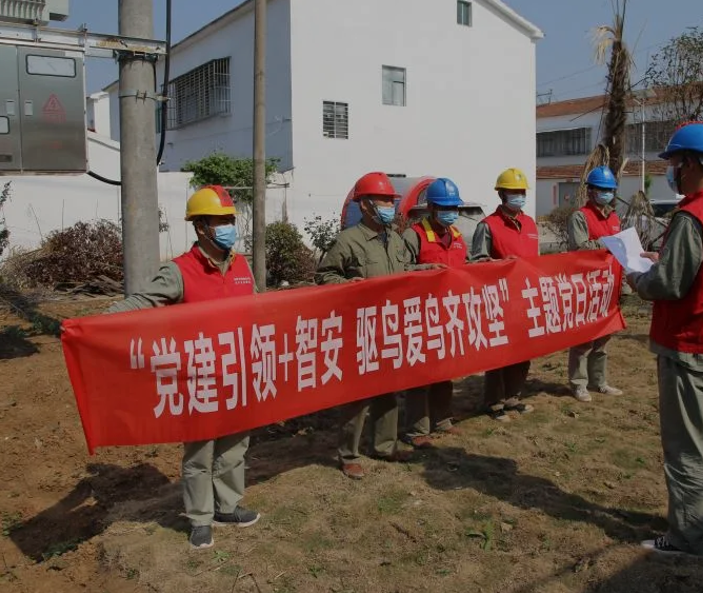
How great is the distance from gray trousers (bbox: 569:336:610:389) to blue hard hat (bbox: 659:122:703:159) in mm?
3178

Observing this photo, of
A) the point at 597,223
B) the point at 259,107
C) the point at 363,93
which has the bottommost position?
the point at 597,223

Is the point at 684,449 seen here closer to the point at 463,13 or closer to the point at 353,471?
the point at 353,471

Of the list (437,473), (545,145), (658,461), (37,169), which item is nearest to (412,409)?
(437,473)

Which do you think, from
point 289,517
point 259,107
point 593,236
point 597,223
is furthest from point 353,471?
point 259,107

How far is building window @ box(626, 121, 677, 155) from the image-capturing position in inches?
538

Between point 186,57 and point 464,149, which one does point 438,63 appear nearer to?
point 464,149

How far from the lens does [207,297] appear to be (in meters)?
4.01

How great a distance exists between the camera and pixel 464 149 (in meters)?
22.8

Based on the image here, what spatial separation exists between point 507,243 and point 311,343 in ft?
7.13

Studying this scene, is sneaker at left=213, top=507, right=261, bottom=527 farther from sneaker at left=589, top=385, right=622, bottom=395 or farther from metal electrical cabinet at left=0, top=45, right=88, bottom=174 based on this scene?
metal electrical cabinet at left=0, top=45, right=88, bottom=174

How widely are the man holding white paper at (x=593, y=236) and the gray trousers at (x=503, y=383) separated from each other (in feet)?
2.20

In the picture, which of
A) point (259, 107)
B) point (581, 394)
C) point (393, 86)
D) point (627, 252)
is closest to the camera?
point (627, 252)

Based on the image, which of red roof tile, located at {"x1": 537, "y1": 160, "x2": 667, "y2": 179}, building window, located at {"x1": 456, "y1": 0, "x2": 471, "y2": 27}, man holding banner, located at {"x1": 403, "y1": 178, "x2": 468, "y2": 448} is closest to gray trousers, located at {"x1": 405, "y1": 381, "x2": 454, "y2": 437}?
man holding banner, located at {"x1": 403, "y1": 178, "x2": 468, "y2": 448}

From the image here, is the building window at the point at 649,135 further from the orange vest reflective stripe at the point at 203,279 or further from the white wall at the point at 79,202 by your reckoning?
the orange vest reflective stripe at the point at 203,279
